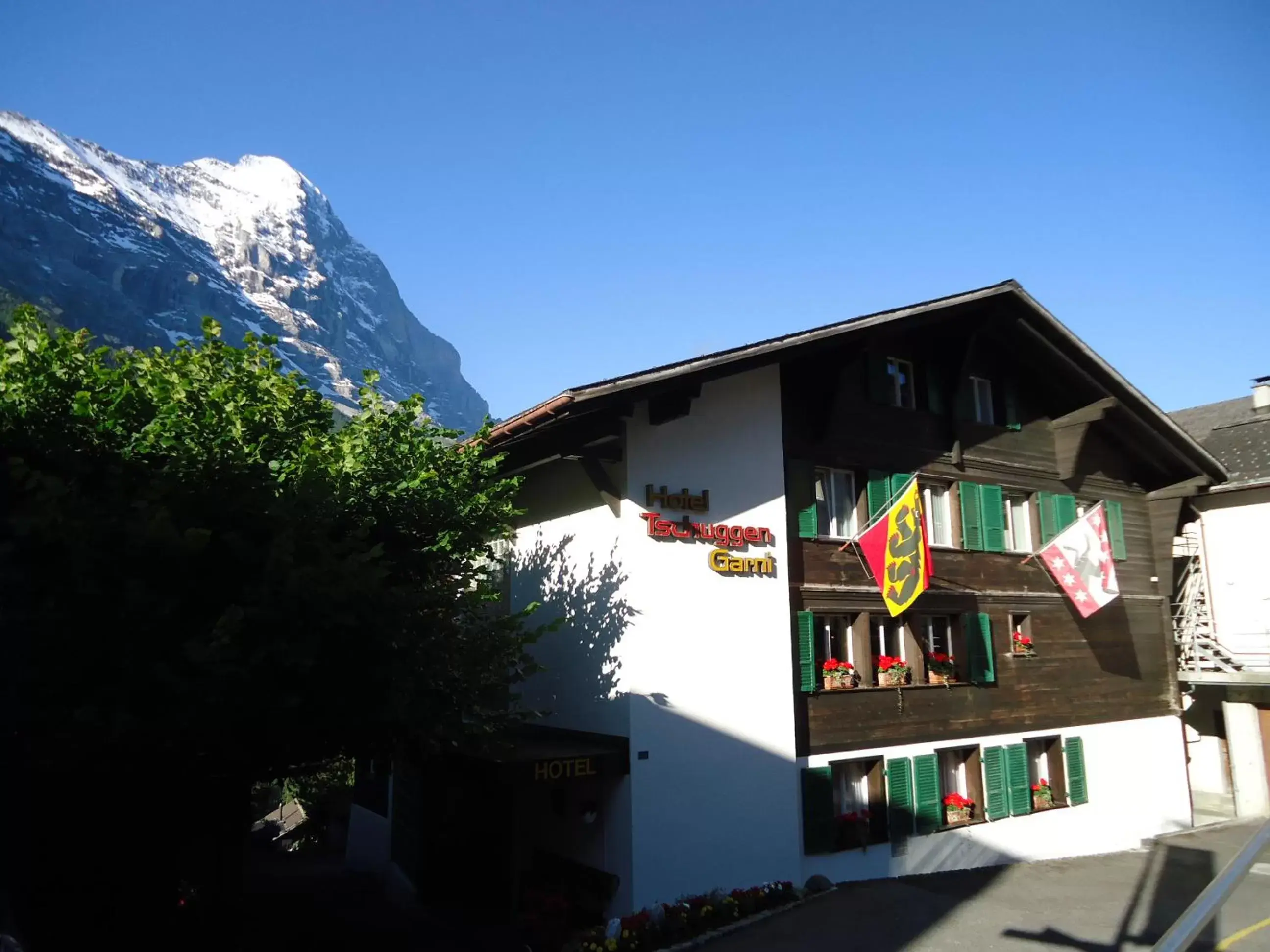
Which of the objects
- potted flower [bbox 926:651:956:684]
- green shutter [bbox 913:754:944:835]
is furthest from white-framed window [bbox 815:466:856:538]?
green shutter [bbox 913:754:944:835]

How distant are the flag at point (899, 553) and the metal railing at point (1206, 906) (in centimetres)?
1045

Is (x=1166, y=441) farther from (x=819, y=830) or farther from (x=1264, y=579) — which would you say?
(x=819, y=830)

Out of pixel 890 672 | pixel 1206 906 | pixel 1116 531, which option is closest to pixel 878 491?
pixel 890 672

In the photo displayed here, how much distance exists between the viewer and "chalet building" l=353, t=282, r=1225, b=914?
40.6 ft

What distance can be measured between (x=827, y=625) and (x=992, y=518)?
14.8 feet

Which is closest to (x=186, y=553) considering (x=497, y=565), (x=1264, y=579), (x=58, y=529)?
(x=58, y=529)

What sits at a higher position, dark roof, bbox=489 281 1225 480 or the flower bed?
dark roof, bbox=489 281 1225 480

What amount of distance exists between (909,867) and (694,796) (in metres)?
4.31

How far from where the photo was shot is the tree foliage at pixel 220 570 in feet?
25.4

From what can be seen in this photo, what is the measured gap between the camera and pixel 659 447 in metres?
12.8

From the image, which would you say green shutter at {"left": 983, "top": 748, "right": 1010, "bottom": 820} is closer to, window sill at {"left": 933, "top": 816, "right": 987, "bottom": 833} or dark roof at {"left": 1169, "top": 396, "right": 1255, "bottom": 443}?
window sill at {"left": 933, "top": 816, "right": 987, "bottom": 833}

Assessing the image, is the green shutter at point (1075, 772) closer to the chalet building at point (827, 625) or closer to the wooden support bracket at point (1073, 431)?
the chalet building at point (827, 625)

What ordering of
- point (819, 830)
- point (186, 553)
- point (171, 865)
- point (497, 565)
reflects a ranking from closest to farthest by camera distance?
point (186, 553) < point (171, 865) < point (819, 830) < point (497, 565)

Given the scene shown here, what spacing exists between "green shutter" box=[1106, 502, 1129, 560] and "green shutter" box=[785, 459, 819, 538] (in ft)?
28.5
